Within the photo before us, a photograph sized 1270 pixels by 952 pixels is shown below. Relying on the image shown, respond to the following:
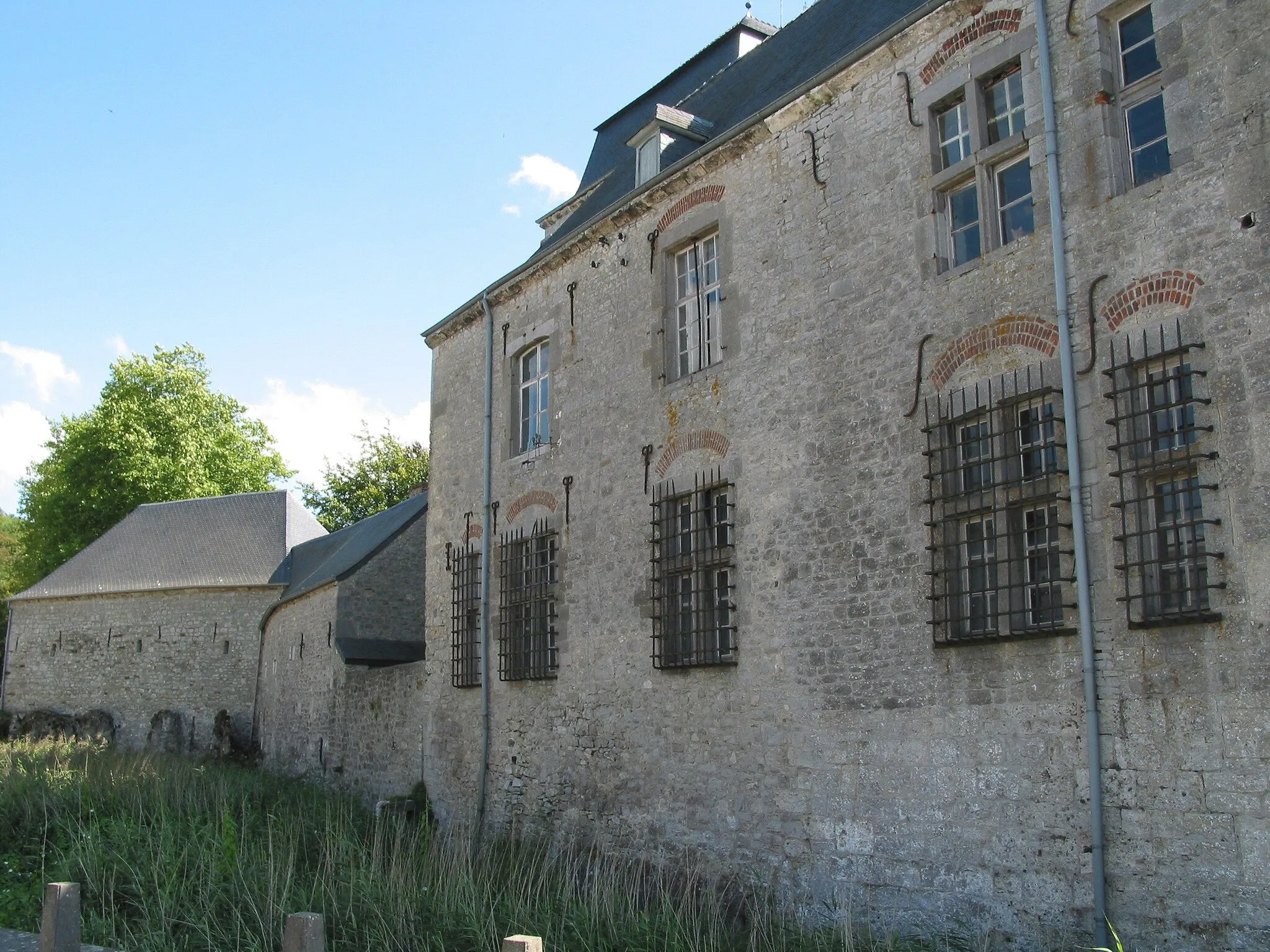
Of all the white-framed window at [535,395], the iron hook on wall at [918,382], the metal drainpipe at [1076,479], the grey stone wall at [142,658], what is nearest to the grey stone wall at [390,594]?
the grey stone wall at [142,658]

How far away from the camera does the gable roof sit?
2019 centimetres

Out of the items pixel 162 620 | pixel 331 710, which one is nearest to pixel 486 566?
pixel 331 710

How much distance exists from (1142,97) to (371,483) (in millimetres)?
31852

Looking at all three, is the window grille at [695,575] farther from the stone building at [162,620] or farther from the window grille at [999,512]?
the stone building at [162,620]

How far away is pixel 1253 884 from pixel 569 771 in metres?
6.73

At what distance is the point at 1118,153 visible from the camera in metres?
7.34

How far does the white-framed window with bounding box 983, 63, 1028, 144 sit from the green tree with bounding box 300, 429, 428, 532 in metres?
29.3

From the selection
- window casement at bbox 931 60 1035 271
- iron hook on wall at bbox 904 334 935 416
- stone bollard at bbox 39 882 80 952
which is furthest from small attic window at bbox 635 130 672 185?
stone bollard at bbox 39 882 80 952

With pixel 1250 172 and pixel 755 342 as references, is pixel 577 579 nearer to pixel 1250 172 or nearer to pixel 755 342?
pixel 755 342

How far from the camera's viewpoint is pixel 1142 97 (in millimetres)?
7324

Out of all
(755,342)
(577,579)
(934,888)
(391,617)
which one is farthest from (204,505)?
(934,888)

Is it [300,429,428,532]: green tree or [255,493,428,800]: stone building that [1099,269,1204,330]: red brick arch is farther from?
[300,429,428,532]: green tree

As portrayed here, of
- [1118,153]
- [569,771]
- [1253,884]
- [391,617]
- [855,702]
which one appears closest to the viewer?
[1253,884]

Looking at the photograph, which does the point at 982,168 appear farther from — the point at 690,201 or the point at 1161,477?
the point at 690,201
